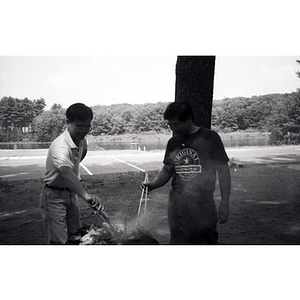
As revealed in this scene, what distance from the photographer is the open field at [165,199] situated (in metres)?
3.92

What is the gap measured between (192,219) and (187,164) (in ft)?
1.86

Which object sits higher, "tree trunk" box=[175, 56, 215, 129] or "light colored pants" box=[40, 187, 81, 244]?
"tree trunk" box=[175, 56, 215, 129]

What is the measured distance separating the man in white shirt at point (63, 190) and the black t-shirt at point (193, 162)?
2.74 ft

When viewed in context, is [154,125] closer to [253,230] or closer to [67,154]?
[67,154]

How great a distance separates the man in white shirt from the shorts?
821mm

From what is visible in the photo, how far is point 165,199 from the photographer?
183 inches

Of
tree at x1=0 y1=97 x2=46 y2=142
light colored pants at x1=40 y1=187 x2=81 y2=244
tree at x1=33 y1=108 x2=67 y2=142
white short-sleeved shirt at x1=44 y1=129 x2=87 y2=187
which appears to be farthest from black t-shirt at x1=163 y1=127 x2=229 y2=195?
tree at x1=0 y1=97 x2=46 y2=142

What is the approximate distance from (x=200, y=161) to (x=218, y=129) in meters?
1.53

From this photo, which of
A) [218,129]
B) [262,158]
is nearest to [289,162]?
[262,158]

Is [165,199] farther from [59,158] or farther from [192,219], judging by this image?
[59,158]

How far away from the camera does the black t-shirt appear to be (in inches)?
116

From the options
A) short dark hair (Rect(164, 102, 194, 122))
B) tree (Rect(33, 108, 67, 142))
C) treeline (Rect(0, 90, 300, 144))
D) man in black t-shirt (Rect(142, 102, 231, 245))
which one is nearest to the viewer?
man in black t-shirt (Rect(142, 102, 231, 245))

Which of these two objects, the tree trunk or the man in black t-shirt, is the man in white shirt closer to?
the man in black t-shirt

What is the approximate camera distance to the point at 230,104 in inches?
174
